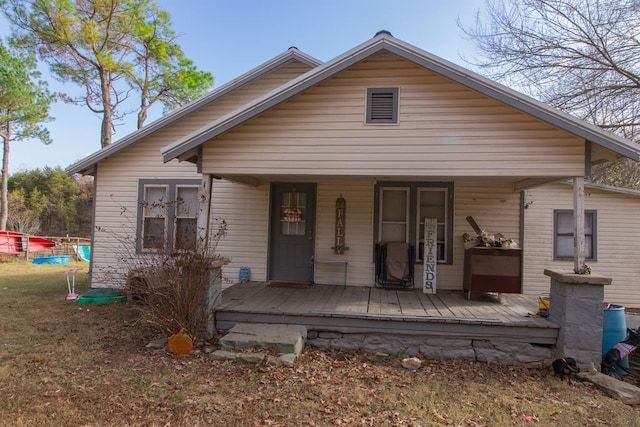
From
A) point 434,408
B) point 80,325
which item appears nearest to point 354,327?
point 434,408

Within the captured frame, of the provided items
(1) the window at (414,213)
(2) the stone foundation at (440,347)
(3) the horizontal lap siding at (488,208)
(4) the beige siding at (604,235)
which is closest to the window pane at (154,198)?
(1) the window at (414,213)

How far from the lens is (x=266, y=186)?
7.68 meters

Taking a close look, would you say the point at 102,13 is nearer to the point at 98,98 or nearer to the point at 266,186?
the point at 98,98

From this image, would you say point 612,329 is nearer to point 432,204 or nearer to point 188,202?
point 432,204

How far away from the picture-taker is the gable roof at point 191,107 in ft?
25.5

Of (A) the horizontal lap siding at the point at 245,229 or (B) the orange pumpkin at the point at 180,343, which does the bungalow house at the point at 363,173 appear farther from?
(B) the orange pumpkin at the point at 180,343

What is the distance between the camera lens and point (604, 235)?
8.23m

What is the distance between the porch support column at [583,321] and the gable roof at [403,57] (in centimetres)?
185

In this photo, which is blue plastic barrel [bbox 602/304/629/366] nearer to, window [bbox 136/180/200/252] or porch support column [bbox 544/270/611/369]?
porch support column [bbox 544/270/611/369]

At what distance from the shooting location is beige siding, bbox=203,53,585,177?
16.9 ft

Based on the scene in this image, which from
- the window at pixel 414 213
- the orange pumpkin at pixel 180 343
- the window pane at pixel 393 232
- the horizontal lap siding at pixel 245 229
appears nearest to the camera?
the orange pumpkin at pixel 180 343

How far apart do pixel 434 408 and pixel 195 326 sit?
3.15 m

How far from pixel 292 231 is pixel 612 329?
531 cm

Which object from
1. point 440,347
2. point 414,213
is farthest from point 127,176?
point 440,347
